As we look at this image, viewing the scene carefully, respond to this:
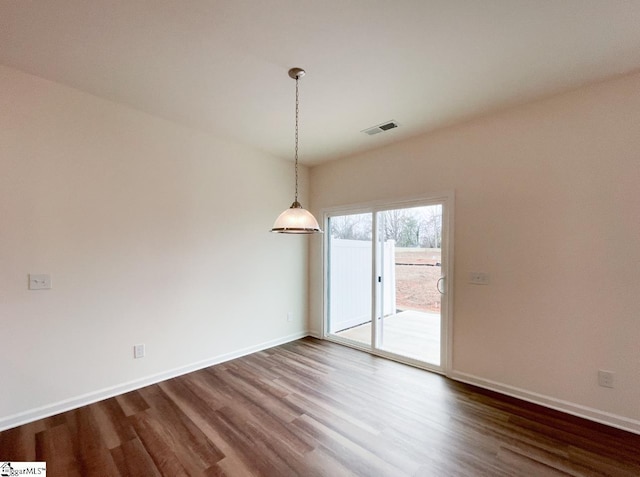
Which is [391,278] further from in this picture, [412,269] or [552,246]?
[552,246]

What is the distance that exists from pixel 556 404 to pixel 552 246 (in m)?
1.47

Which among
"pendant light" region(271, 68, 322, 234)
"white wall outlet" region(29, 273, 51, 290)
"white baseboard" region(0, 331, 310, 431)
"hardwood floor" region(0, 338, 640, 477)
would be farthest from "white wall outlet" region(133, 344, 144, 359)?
"pendant light" region(271, 68, 322, 234)

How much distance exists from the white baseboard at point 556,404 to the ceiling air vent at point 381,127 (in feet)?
9.75

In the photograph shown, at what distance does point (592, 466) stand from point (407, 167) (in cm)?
316

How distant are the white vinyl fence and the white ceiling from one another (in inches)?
89.4

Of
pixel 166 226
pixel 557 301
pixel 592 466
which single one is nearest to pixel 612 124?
pixel 557 301

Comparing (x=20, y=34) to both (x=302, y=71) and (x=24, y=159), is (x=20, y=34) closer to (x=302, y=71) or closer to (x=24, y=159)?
(x=24, y=159)

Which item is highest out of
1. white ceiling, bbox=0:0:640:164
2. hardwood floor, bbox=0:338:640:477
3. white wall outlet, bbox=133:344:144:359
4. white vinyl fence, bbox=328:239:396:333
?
white ceiling, bbox=0:0:640:164

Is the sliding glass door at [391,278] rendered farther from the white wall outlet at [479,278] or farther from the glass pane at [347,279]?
the white wall outlet at [479,278]

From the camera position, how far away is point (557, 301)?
8.67 feet

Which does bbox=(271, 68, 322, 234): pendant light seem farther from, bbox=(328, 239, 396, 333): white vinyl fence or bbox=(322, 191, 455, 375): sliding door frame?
bbox=(328, 239, 396, 333): white vinyl fence

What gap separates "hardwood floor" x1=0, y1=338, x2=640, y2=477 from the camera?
193cm

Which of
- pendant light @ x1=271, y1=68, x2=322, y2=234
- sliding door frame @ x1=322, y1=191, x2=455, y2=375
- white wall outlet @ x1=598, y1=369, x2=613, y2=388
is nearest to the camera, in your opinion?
pendant light @ x1=271, y1=68, x2=322, y2=234

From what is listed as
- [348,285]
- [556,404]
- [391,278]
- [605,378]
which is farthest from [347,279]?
[605,378]
